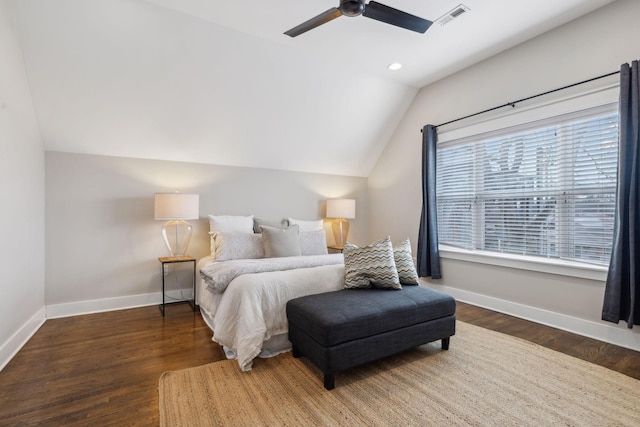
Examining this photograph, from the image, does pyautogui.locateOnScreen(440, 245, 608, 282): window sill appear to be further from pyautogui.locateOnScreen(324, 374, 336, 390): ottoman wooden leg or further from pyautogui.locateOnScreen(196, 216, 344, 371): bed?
pyautogui.locateOnScreen(324, 374, 336, 390): ottoman wooden leg

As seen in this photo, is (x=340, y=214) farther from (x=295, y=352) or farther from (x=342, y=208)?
(x=295, y=352)

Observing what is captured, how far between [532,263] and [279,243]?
8.73ft

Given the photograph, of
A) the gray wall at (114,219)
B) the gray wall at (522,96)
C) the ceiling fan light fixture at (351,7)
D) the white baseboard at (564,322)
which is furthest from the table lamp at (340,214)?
the ceiling fan light fixture at (351,7)

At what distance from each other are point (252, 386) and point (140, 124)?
296cm

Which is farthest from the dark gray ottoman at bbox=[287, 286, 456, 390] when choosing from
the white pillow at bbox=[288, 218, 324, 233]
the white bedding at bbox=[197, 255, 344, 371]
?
the white pillow at bbox=[288, 218, 324, 233]

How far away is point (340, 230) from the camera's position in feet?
16.4

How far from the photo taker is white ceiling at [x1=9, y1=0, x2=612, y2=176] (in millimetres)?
2666

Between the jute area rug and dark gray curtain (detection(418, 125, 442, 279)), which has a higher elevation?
dark gray curtain (detection(418, 125, 442, 279))

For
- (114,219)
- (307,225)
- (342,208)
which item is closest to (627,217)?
(342,208)

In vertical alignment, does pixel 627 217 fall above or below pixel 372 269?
above

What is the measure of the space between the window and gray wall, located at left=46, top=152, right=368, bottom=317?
282 cm

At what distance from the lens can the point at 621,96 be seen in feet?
8.55

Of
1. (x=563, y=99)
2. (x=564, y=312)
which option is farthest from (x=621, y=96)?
(x=564, y=312)

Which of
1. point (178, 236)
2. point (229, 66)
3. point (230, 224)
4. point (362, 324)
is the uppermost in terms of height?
point (229, 66)
